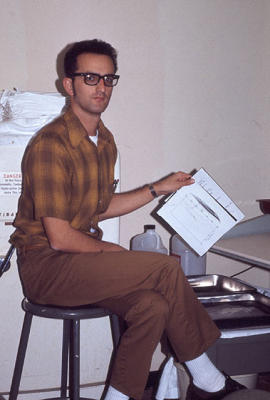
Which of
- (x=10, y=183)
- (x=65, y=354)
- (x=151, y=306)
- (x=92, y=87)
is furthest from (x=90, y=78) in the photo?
(x=65, y=354)

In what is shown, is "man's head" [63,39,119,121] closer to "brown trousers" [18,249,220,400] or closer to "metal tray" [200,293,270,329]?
"brown trousers" [18,249,220,400]

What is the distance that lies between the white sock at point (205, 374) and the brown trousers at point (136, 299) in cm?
4

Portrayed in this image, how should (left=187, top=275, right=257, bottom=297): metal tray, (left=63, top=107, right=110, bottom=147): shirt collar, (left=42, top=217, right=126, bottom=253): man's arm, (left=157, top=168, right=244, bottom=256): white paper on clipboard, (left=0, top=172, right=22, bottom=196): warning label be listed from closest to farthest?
(left=42, top=217, right=126, bottom=253): man's arm
(left=63, top=107, right=110, bottom=147): shirt collar
(left=157, top=168, right=244, bottom=256): white paper on clipboard
(left=0, top=172, right=22, bottom=196): warning label
(left=187, top=275, right=257, bottom=297): metal tray

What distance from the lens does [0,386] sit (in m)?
1.97

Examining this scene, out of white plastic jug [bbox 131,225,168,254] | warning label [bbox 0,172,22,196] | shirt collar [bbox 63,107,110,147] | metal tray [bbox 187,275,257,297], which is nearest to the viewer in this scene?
shirt collar [bbox 63,107,110,147]

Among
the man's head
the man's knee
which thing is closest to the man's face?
the man's head

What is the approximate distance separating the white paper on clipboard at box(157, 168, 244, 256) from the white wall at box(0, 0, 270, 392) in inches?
19.5

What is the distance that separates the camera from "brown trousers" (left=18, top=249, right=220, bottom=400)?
129cm

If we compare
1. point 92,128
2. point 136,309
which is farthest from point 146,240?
point 136,309

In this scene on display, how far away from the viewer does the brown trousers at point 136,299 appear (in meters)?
1.29

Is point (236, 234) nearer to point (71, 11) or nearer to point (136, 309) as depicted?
point (136, 309)

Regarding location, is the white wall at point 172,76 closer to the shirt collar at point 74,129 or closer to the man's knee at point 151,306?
the shirt collar at point 74,129

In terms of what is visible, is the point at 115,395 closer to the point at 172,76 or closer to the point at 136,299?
the point at 136,299

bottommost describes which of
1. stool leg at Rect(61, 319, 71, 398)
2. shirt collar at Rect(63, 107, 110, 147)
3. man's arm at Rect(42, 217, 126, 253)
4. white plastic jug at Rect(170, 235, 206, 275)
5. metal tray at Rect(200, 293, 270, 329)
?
stool leg at Rect(61, 319, 71, 398)
